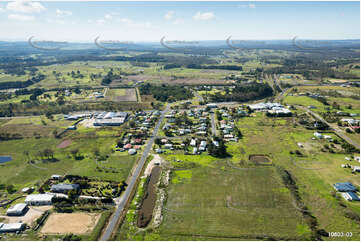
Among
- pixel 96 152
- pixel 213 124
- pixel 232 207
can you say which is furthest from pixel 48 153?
pixel 213 124

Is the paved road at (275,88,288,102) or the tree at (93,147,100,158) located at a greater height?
the paved road at (275,88,288,102)

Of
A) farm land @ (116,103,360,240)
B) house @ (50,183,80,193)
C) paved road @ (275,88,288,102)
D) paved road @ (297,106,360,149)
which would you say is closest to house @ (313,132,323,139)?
farm land @ (116,103,360,240)

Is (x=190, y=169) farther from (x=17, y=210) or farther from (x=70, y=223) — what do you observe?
(x=17, y=210)

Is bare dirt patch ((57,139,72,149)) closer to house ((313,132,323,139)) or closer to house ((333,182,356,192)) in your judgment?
house ((333,182,356,192))

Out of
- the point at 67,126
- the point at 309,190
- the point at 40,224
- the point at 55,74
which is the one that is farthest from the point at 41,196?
the point at 55,74

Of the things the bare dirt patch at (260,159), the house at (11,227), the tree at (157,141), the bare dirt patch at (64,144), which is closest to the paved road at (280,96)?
the bare dirt patch at (260,159)

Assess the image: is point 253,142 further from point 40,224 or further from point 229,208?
point 40,224

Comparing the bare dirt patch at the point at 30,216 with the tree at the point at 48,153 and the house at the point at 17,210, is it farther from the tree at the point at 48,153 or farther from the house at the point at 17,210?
the tree at the point at 48,153
